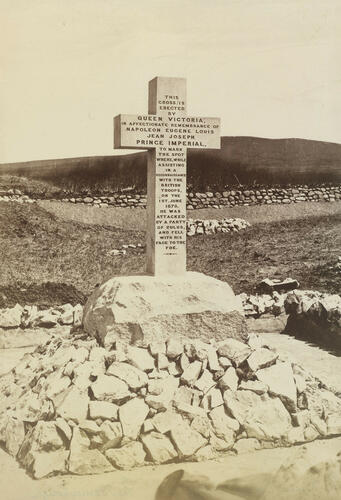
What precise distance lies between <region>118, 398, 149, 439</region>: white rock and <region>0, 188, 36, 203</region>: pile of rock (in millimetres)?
8492

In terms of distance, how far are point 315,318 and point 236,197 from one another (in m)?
6.11

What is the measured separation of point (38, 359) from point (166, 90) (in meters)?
3.43

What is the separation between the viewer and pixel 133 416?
5.22 metres

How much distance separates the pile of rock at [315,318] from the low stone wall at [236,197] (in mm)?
5070

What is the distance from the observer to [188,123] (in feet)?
22.6

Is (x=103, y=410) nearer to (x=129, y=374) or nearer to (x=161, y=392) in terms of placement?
(x=129, y=374)

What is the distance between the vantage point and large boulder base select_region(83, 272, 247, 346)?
6219 millimetres

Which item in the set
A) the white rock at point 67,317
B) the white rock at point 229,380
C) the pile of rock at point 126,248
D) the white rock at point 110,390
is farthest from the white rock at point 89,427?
the pile of rock at point 126,248

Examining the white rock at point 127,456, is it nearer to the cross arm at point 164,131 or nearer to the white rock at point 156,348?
the white rock at point 156,348

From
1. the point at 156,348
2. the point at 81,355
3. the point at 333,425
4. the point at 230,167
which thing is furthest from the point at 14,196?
the point at 333,425

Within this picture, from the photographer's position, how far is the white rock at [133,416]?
513 centimetres

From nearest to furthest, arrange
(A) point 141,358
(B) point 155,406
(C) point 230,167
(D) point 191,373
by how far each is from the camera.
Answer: (B) point 155,406
(D) point 191,373
(A) point 141,358
(C) point 230,167

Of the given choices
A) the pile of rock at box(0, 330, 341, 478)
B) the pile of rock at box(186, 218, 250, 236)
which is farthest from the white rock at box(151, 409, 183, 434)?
the pile of rock at box(186, 218, 250, 236)

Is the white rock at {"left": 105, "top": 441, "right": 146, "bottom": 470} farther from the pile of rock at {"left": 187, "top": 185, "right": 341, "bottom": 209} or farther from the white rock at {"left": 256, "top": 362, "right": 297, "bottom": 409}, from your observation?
the pile of rock at {"left": 187, "top": 185, "right": 341, "bottom": 209}
